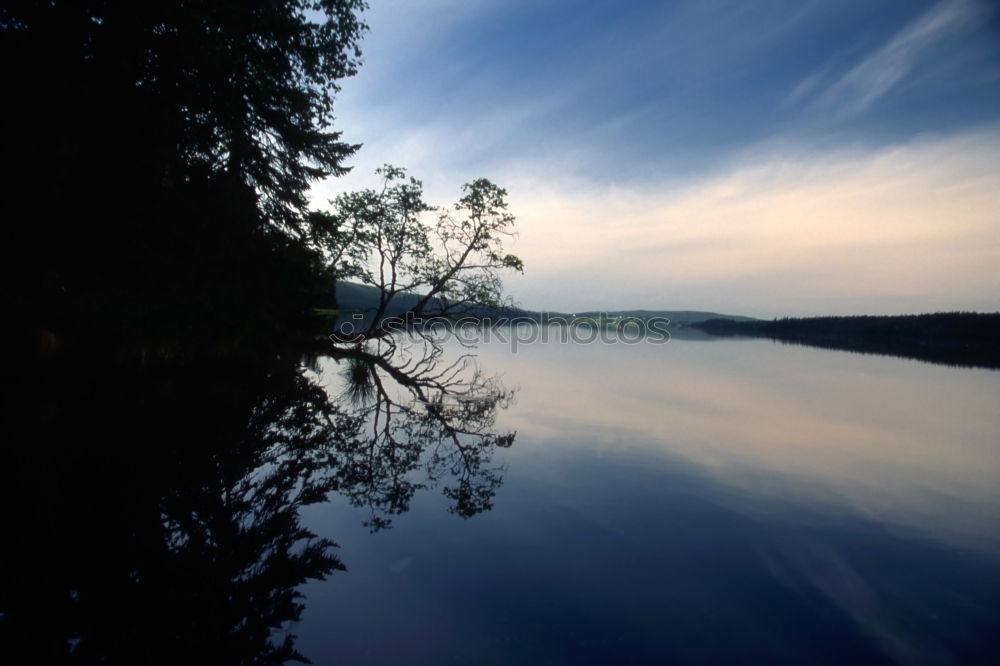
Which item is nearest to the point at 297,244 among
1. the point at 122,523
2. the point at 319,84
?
the point at 319,84

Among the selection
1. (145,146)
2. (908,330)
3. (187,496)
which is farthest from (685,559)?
(908,330)

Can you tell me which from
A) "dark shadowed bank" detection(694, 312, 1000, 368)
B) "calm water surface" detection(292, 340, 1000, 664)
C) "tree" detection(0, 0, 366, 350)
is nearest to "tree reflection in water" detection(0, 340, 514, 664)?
"calm water surface" detection(292, 340, 1000, 664)

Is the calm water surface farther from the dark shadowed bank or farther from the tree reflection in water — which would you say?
the dark shadowed bank

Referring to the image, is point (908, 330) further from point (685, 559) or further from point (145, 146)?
point (145, 146)

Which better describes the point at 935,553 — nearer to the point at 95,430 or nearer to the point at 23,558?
the point at 23,558

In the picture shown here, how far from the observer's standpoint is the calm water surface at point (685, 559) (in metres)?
2.63

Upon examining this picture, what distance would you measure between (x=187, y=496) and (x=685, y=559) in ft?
15.7

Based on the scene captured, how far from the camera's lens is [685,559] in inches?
144

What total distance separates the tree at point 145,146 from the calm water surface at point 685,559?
35.2 ft

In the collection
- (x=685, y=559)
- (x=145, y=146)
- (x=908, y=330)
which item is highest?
(x=145, y=146)

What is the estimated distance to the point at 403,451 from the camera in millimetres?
6387

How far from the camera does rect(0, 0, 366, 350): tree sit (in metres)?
9.01

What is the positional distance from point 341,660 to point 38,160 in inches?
482

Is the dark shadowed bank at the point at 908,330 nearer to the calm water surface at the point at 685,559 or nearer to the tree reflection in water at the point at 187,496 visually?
the calm water surface at the point at 685,559
